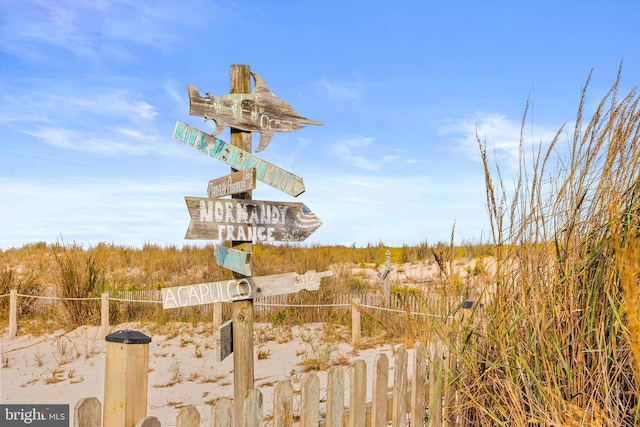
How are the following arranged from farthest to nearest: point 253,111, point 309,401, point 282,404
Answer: point 253,111 → point 309,401 → point 282,404

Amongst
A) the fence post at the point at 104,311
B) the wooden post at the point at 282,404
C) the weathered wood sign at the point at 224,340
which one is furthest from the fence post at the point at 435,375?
the fence post at the point at 104,311

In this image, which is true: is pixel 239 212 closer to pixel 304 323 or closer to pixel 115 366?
pixel 115 366

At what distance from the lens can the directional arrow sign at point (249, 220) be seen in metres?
3.96

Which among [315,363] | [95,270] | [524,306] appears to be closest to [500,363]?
[524,306]

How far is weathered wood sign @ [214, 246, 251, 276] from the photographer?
4.09 meters

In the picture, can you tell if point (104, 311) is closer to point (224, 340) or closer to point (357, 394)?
point (224, 340)

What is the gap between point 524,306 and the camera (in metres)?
2.69

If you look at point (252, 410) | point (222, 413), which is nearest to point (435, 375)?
point (252, 410)

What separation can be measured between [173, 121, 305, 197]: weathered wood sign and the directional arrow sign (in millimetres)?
189

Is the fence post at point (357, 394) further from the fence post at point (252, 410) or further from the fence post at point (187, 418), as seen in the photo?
the fence post at point (187, 418)

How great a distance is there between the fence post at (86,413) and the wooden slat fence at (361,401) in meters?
0.04

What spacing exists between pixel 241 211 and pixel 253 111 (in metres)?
0.79

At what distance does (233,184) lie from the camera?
A: 416 centimetres

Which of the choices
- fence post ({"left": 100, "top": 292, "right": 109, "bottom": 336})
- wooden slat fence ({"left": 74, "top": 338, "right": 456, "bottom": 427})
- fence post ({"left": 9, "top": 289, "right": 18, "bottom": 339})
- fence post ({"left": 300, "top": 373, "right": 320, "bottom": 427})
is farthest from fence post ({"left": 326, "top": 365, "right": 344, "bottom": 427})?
fence post ({"left": 9, "top": 289, "right": 18, "bottom": 339})
